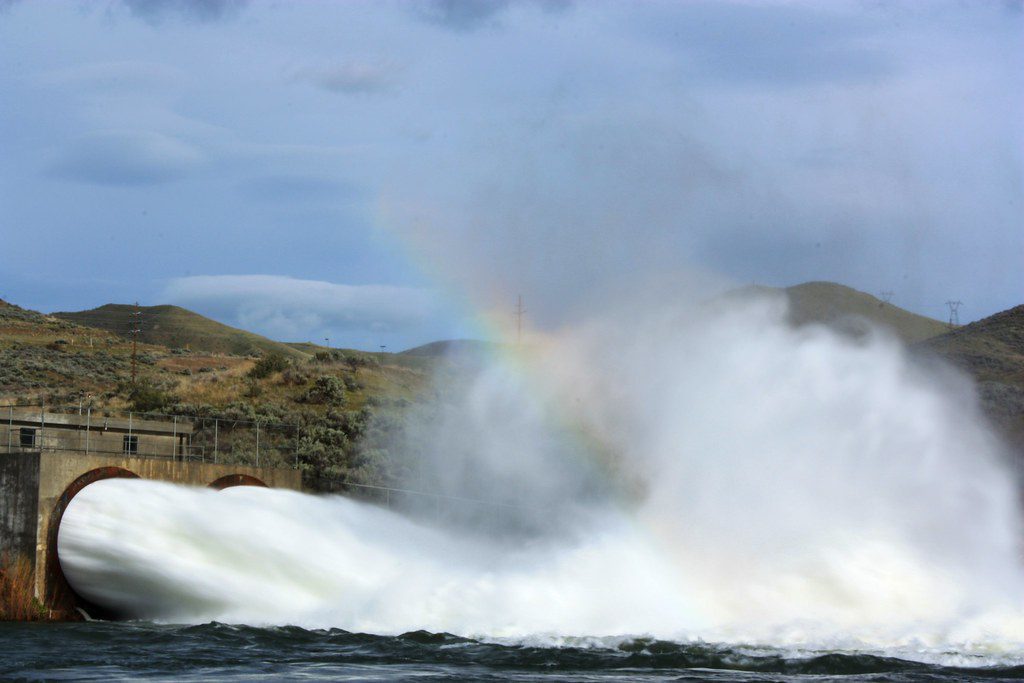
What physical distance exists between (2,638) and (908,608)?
871 inches

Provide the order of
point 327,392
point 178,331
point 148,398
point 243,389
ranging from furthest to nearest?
point 178,331
point 243,389
point 327,392
point 148,398

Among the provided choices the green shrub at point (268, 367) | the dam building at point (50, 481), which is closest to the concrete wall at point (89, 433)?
the dam building at point (50, 481)

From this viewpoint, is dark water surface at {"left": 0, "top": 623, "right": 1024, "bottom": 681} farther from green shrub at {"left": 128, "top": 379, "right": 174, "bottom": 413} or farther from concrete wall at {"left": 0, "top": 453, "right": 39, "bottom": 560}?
green shrub at {"left": 128, "top": 379, "right": 174, "bottom": 413}

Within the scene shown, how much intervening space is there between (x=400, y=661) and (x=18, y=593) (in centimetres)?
1201

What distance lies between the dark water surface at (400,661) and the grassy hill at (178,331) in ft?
459

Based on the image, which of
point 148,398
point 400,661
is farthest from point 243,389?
point 400,661

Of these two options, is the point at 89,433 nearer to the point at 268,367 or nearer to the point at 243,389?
the point at 243,389

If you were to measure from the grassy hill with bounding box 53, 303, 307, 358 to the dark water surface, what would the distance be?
140000 millimetres

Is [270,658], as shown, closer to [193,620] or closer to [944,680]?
[193,620]

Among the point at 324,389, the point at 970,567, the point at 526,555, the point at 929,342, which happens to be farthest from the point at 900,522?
the point at 929,342

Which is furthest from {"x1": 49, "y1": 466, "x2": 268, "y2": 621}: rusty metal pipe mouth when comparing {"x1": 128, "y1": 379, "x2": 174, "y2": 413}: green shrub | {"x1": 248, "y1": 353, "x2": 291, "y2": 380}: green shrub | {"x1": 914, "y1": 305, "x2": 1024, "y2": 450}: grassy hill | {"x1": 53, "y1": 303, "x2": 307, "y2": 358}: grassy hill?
{"x1": 53, "y1": 303, "x2": 307, "y2": 358}: grassy hill

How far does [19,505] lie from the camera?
34.5 m

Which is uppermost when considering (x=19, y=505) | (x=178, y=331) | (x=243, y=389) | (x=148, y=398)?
(x=178, y=331)

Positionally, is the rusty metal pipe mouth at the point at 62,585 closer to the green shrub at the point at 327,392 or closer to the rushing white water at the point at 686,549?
the rushing white water at the point at 686,549
